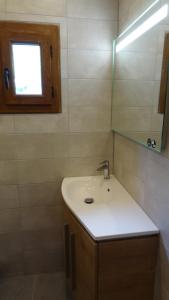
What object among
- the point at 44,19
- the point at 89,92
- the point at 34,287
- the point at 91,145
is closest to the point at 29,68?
the point at 44,19

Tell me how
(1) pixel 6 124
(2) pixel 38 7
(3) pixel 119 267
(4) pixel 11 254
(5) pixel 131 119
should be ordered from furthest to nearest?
(4) pixel 11 254
(1) pixel 6 124
(2) pixel 38 7
(5) pixel 131 119
(3) pixel 119 267

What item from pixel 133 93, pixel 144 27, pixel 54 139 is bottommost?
pixel 54 139

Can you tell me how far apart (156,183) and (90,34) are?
1.17 meters

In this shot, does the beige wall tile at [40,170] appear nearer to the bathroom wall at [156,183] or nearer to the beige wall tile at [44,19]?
the bathroom wall at [156,183]

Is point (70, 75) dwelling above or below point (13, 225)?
above

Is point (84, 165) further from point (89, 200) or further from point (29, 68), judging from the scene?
point (29, 68)

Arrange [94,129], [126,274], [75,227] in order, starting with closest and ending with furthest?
[126,274], [75,227], [94,129]

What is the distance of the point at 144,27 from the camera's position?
1.10m

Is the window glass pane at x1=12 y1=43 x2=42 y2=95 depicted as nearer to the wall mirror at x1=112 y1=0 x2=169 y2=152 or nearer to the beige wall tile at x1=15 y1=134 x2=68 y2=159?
the beige wall tile at x1=15 y1=134 x2=68 y2=159

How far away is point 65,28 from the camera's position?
1.50m

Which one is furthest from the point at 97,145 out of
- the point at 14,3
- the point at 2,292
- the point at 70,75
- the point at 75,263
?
the point at 2,292

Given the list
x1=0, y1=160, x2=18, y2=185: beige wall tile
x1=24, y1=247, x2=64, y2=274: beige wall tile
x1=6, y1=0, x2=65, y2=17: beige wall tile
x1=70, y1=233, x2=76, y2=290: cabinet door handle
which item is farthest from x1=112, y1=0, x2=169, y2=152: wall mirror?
x1=24, y1=247, x2=64, y2=274: beige wall tile

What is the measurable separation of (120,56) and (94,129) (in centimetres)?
57

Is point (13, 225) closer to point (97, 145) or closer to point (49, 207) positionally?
point (49, 207)
